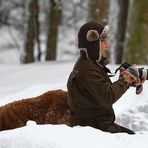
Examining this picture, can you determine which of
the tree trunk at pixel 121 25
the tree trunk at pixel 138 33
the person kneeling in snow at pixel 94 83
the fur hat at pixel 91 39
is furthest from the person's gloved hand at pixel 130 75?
the tree trunk at pixel 121 25

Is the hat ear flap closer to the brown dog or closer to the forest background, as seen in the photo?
the brown dog

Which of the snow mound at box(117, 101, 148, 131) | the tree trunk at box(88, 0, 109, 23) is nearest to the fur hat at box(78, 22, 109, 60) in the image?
the snow mound at box(117, 101, 148, 131)

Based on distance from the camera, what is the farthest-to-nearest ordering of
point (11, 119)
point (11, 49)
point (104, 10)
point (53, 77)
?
point (11, 49) < point (104, 10) < point (53, 77) < point (11, 119)

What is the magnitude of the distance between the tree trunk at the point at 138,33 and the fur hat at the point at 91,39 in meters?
5.35

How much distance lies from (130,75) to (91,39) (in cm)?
46

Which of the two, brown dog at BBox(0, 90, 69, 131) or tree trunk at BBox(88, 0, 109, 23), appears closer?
brown dog at BBox(0, 90, 69, 131)

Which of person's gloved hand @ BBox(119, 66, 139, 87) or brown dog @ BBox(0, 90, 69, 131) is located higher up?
person's gloved hand @ BBox(119, 66, 139, 87)

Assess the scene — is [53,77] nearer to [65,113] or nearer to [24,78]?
[24,78]

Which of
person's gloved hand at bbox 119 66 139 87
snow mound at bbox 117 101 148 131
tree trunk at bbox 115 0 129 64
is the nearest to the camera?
person's gloved hand at bbox 119 66 139 87

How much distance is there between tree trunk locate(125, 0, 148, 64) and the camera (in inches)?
391

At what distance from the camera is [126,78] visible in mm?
4766

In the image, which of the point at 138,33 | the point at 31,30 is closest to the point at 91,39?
the point at 138,33

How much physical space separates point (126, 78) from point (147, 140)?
0.84 metres

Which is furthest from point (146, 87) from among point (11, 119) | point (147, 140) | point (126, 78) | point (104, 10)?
point (104, 10)
